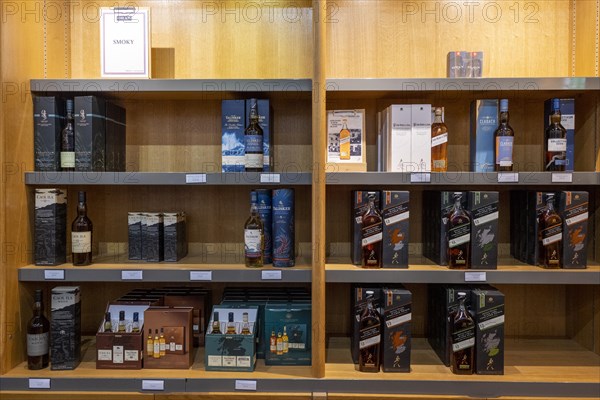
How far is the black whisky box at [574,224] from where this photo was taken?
2170 millimetres

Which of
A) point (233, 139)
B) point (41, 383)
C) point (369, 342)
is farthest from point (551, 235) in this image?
point (41, 383)

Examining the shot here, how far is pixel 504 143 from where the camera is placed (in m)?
2.19

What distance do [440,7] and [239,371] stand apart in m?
2.21

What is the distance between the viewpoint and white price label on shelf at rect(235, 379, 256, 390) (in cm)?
209

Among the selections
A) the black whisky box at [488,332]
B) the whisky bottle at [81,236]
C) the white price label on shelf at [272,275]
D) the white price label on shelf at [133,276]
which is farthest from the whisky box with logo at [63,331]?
the black whisky box at [488,332]

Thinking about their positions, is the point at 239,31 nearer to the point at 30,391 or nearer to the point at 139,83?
the point at 139,83

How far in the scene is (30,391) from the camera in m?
2.11

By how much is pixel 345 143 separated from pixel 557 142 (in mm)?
1027

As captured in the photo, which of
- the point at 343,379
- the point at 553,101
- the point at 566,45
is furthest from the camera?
the point at 566,45

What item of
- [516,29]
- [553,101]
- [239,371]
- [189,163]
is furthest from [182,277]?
[516,29]

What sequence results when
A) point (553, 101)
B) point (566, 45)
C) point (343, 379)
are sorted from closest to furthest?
point (343, 379), point (553, 101), point (566, 45)

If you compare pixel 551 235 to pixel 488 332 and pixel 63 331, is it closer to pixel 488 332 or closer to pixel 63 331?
pixel 488 332

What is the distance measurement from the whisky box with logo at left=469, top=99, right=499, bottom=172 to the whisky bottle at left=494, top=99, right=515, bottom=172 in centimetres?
3

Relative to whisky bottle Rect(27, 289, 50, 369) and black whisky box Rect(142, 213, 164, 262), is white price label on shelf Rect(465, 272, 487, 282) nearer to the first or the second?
black whisky box Rect(142, 213, 164, 262)
